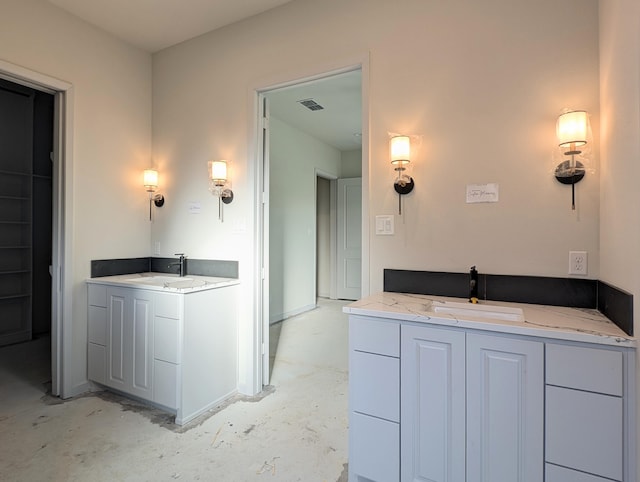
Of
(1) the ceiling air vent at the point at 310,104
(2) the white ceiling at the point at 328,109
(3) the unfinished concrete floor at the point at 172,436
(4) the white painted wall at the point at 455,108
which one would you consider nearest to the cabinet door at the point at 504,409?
(4) the white painted wall at the point at 455,108

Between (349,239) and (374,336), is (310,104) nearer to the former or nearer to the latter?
(349,239)

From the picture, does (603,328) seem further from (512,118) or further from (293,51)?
(293,51)

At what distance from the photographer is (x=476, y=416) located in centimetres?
132

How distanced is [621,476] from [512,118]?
5.17 feet

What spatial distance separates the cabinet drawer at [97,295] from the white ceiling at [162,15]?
2.11m

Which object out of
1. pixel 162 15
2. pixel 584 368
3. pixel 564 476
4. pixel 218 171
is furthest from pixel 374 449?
pixel 162 15

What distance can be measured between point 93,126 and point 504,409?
10.9 ft

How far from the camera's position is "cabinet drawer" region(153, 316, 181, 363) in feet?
7.11

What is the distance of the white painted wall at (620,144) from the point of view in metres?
1.10

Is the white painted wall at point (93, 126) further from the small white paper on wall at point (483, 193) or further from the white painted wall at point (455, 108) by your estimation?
the small white paper on wall at point (483, 193)

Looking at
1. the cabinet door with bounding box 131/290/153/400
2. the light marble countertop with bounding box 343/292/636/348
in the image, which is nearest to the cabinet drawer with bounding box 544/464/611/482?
the light marble countertop with bounding box 343/292/636/348

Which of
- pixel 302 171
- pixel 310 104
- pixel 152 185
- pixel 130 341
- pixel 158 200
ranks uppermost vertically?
pixel 310 104

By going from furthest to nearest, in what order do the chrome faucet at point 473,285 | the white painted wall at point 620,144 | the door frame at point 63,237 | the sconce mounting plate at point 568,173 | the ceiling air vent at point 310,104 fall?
1. the ceiling air vent at point 310,104
2. the door frame at point 63,237
3. the chrome faucet at point 473,285
4. the sconce mounting plate at point 568,173
5. the white painted wall at point 620,144

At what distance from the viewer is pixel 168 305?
220 cm
